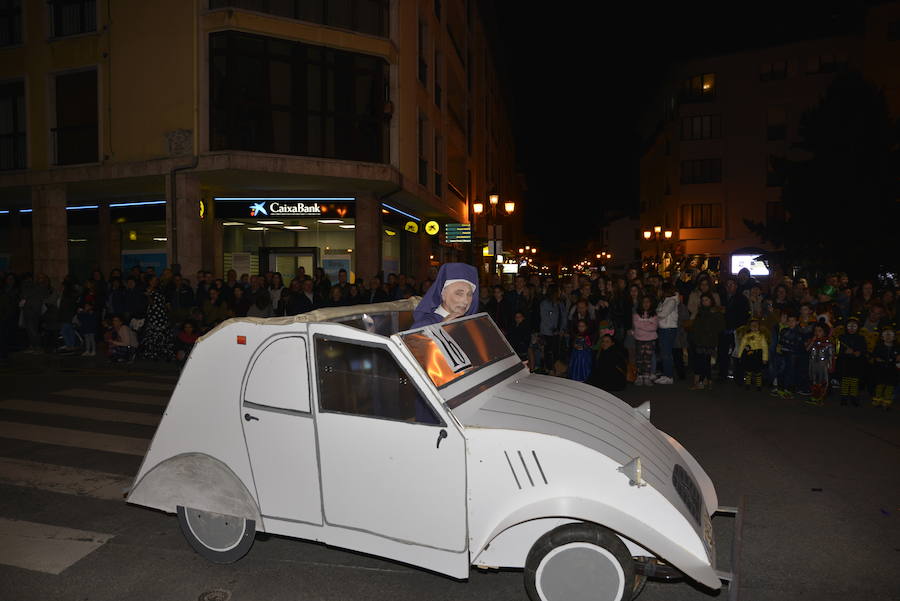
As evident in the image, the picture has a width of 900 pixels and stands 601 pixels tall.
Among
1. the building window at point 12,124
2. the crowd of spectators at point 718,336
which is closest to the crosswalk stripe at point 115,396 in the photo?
the crowd of spectators at point 718,336

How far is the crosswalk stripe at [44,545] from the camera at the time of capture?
4605 mm

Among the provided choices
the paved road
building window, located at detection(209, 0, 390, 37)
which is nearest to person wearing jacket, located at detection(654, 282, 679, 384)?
the paved road

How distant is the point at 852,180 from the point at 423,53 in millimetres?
20688

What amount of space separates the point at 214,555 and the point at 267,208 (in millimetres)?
18350

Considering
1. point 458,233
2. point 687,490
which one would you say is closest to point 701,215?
point 458,233

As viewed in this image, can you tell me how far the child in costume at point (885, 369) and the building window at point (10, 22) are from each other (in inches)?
1002

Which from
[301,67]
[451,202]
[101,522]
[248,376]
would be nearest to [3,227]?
[301,67]

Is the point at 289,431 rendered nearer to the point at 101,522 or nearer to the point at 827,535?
the point at 101,522

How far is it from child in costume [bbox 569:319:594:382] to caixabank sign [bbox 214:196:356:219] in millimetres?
12032

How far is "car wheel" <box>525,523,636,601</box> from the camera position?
3.57 metres

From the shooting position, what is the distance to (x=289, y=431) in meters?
4.18

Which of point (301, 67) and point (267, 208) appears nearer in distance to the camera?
point (301, 67)

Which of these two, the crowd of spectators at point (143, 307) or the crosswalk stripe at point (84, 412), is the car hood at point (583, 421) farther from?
the crowd of spectators at point (143, 307)

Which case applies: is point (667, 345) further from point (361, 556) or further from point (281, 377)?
point (281, 377)
